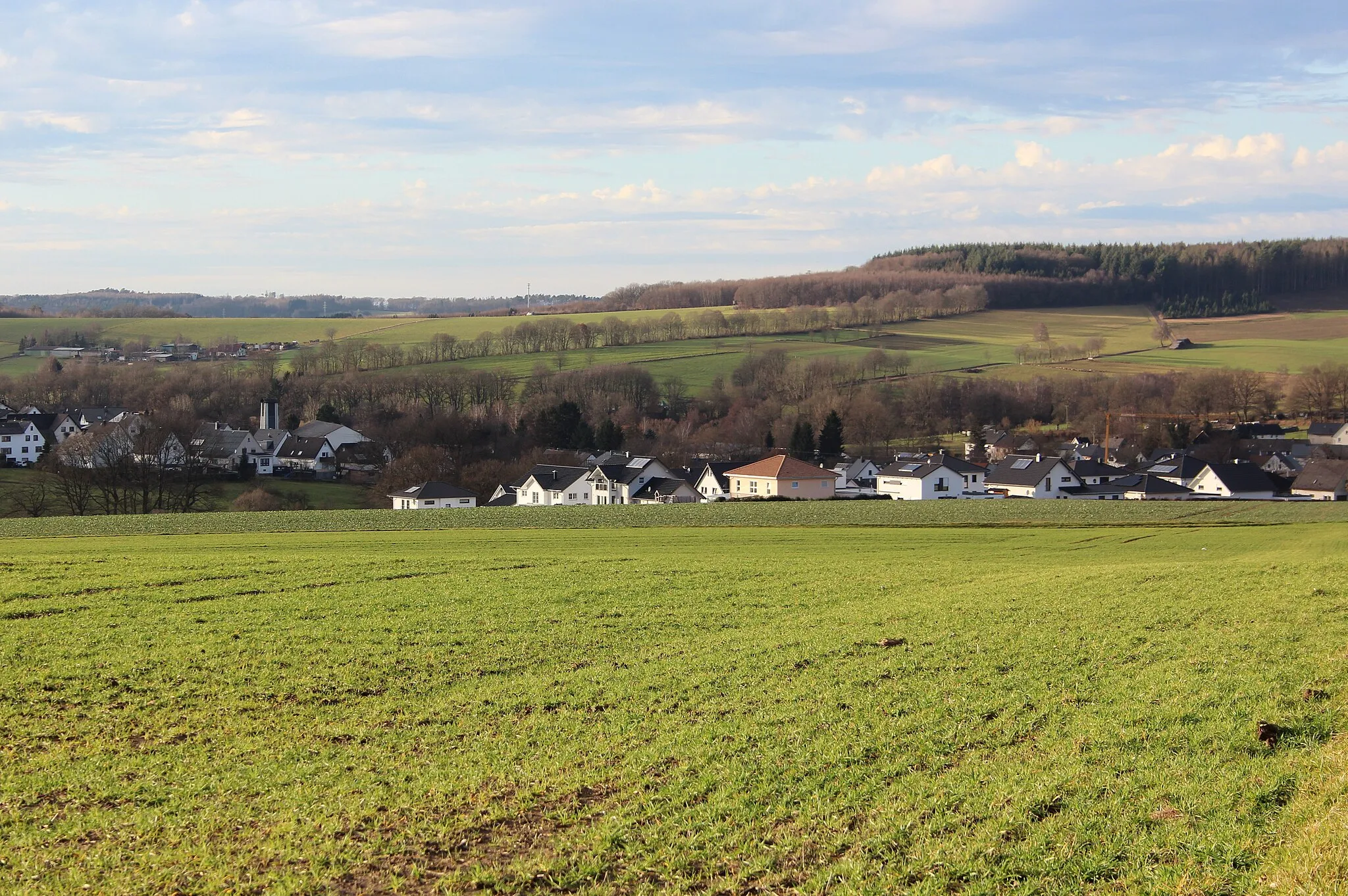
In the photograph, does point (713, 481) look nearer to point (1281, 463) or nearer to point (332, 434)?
point (332, 434)

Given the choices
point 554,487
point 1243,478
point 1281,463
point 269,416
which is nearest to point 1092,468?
point 1243,478

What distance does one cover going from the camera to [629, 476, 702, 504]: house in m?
92.7

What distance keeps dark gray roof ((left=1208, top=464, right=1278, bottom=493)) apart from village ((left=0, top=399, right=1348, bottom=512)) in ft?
0.44

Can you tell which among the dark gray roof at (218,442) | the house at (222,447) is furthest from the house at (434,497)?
the dark gray roof at (218,442)

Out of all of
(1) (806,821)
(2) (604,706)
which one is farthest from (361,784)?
(1) (806,821)

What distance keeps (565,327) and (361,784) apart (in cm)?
17180

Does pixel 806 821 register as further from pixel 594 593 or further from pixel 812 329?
pixel 812 329

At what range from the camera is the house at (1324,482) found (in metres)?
94.7

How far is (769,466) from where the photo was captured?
88.8 meters

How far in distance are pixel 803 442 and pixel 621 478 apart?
2720 centimetres

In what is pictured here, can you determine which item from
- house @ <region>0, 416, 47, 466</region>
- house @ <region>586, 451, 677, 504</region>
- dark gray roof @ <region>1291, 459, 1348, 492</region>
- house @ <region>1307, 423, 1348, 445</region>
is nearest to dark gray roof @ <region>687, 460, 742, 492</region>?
house @ <region>586, 451, 677, 504</region>

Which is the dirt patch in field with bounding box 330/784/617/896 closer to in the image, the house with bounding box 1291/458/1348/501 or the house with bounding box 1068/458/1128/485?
the house with bounding box 1068/458/1128/485

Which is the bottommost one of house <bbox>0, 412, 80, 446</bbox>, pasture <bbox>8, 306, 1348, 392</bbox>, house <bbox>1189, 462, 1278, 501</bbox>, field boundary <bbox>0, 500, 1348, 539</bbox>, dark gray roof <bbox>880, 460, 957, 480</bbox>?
house <bbox>1189, 462, 1278, 501</bbox>

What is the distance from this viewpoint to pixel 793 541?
141 ft
